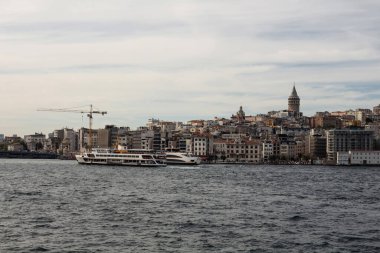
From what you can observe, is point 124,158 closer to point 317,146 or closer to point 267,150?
point 267,150

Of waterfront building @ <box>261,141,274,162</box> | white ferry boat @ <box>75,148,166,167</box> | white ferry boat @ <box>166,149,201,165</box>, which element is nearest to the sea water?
white ferry boat @ <box>75,148,166,167</box>

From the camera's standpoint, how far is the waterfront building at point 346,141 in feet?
536

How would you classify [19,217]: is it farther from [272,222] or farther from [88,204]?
[272,222]

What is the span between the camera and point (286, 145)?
17062 cm

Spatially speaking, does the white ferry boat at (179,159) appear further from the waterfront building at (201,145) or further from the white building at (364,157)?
the white building at (364,157)

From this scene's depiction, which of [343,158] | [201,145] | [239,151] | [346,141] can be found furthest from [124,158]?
[346,141]

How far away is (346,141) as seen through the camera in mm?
164500

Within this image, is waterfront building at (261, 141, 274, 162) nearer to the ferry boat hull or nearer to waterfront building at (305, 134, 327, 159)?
waterfront building at (305, 134, 327, 159)

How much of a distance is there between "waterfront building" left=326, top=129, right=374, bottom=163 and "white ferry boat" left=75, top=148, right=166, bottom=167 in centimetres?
6231

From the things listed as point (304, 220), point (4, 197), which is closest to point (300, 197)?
point (304, 220)

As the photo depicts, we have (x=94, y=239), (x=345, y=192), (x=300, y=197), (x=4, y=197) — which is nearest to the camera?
(x=94, y=239)

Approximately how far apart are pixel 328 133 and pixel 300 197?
4875 inches

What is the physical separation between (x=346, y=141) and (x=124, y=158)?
72.1 m

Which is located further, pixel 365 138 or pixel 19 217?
pixel 365 138
